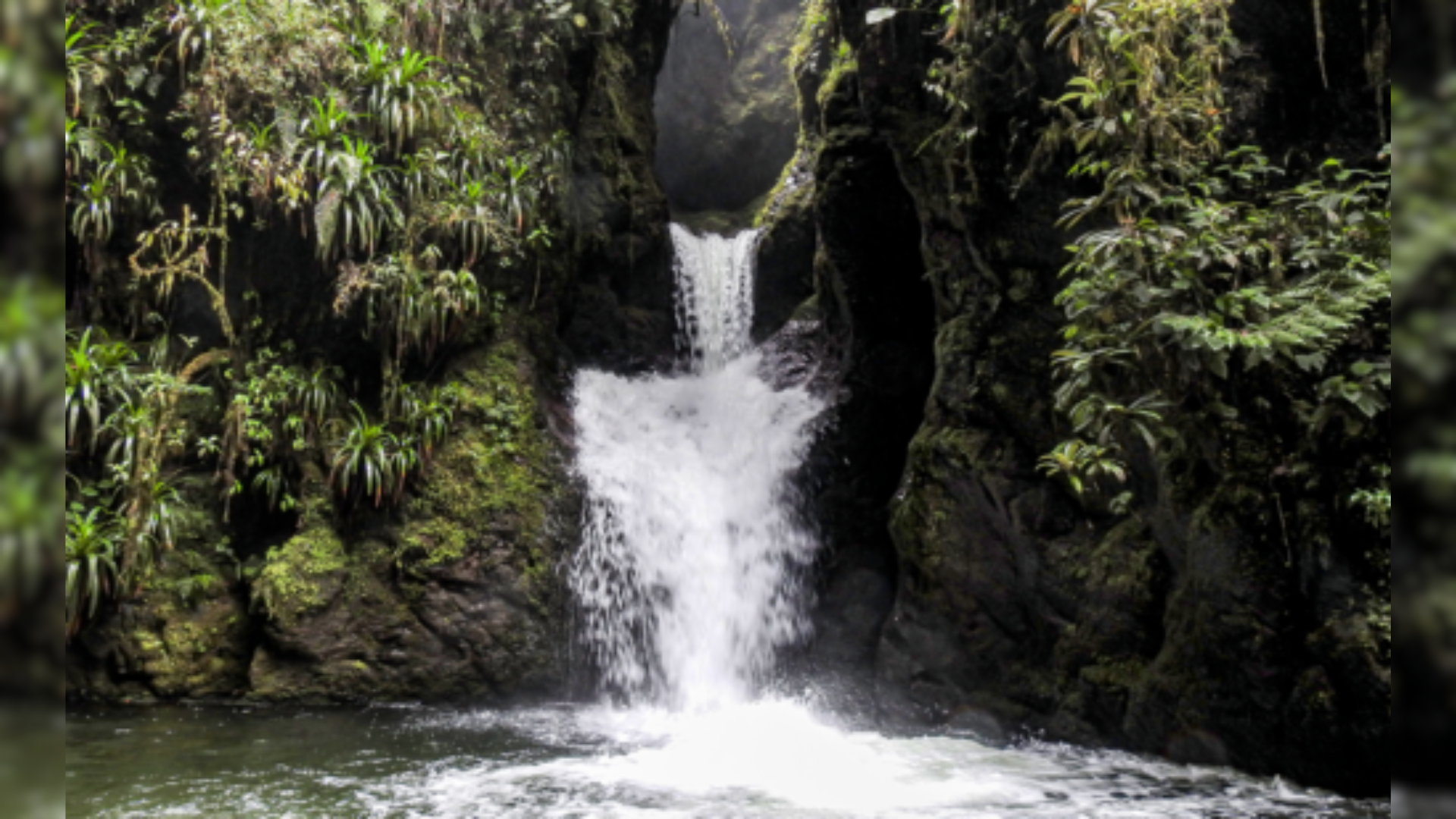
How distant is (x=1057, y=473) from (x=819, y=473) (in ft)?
10.9

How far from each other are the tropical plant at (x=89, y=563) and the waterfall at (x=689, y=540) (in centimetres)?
429

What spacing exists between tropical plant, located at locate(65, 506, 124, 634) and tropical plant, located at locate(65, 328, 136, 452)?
0.73 m

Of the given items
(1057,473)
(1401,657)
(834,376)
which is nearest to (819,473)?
(834,376)

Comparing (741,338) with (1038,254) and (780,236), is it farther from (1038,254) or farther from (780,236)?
(1038,254)

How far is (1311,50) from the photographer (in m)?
6.25

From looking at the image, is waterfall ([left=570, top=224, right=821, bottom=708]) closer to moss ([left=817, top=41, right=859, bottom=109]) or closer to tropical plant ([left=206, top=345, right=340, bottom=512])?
tropical plant ([left=206, top=345, right=340, bottom=512])

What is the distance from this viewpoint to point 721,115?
1977 cm

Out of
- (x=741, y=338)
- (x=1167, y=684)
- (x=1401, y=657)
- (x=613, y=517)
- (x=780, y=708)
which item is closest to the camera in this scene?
(x=1401, y=657)

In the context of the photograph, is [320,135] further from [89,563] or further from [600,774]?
[600,774]

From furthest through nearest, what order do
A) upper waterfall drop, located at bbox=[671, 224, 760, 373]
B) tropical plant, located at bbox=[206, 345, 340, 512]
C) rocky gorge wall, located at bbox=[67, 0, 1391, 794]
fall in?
upper waterfall drop, located at bbox=[671, 224, 760, 373] → tropical plant, located at bbox=[206, 345, 340, 512] → rocky gorge wall, located at bbox=[67, 0, 1391, 794]

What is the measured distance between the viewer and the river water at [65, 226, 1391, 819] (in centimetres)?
486

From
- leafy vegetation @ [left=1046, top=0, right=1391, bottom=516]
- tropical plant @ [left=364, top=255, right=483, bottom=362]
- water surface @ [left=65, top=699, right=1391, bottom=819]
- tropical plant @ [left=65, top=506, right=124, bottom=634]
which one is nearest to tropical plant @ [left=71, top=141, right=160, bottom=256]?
tropical plant @ [left=364, top=255, right=483, bottom=362]

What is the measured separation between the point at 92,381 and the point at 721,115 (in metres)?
15.2

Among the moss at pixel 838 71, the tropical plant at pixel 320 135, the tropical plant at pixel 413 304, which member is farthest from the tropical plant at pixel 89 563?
the moss at pixel 838 71
